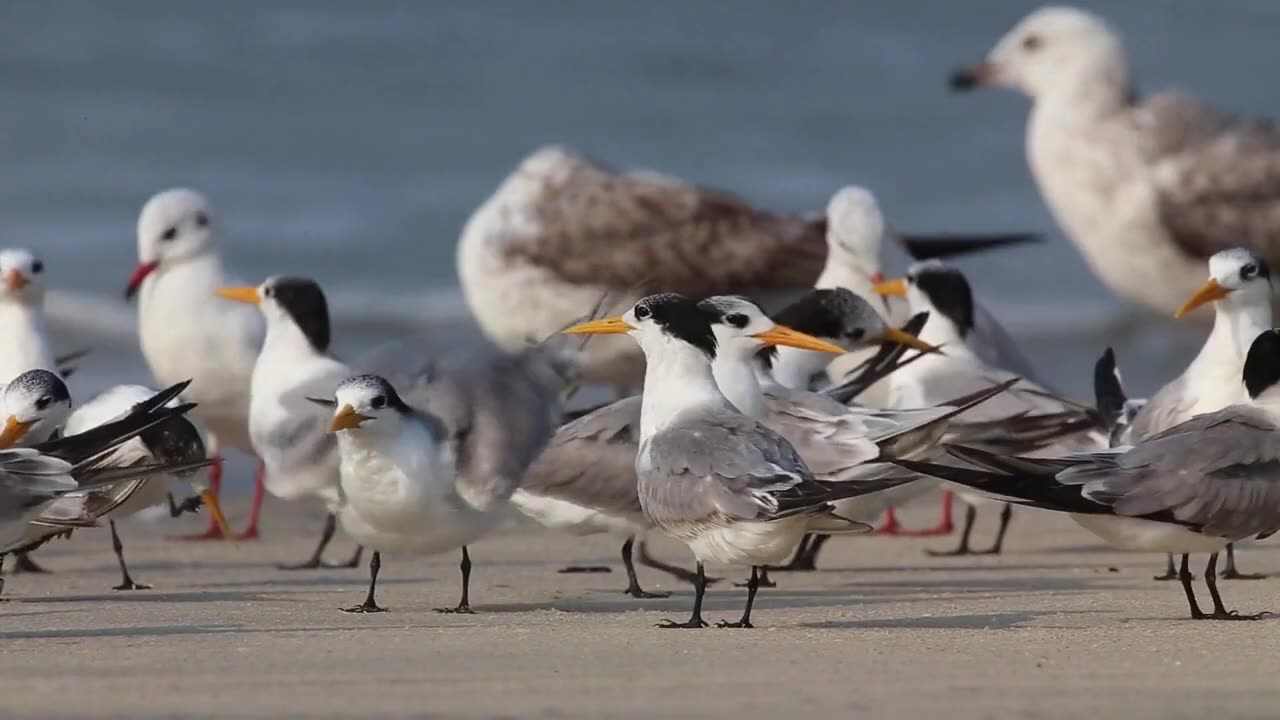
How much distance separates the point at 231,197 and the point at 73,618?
13633 millimetres

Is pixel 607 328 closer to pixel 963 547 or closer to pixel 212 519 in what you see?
pixel 963 547

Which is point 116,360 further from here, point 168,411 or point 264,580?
point 168,411

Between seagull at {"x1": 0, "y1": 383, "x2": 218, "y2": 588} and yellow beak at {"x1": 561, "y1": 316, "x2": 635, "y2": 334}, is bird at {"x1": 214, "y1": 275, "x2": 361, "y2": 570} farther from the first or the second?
seagull at {"x1": 0, "y1": 383, "x2": 218, "y2": 588}

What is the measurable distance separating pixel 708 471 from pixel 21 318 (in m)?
3.22

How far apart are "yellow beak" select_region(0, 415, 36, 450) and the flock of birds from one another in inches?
0.4

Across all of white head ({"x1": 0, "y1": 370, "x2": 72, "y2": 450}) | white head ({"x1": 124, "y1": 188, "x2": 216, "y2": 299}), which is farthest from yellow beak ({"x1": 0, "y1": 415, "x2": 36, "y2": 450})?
white head ({"x1": 124, "y1": 188, "x2": 216, "y2": 299})

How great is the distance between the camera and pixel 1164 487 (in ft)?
17.3

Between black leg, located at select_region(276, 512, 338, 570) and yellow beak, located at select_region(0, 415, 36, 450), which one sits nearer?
yellow beak, located at select_region(0, 415, 36, 450)

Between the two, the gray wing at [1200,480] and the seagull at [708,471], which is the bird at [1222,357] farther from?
the seagull at [708,471]

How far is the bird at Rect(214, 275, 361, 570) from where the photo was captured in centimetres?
612

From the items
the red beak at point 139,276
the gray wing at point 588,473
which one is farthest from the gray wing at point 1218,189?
the gray wing at point 588,473

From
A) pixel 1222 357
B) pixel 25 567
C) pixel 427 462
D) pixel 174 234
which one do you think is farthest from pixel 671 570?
pixel 174 234

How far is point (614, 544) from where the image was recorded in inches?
312

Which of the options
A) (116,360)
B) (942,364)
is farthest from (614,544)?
(116,360)
